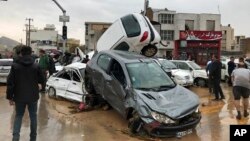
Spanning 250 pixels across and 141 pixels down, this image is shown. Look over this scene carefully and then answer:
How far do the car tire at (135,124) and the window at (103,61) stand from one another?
2.50 m

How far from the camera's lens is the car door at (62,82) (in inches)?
587

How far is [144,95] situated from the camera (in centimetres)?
959

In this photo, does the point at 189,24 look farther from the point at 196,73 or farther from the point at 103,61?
the point at 103,61

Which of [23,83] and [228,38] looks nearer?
[23,83]

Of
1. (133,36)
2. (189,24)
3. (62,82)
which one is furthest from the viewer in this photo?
(189,24)

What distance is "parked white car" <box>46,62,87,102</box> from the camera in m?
14.1

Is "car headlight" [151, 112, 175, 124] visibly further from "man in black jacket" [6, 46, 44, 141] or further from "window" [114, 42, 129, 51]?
"window" [114, 42, 129, 51]

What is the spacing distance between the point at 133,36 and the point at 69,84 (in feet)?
8.87

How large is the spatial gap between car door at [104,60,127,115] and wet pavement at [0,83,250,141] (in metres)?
0.55

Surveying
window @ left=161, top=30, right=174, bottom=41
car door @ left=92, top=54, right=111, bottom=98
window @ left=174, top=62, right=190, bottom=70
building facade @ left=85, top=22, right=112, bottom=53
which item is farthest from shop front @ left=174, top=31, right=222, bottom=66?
building facade @ left=85, top=22, right=112, bottom=53

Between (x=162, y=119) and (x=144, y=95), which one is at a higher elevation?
(x=144, y=95)

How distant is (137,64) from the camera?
10984 millimetres

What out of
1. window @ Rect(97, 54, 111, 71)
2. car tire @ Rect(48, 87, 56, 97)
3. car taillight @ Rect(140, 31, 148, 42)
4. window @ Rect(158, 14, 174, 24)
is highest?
window @ Rect(158, 14, 174, 24)

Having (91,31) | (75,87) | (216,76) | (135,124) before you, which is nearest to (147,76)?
(135,124)
